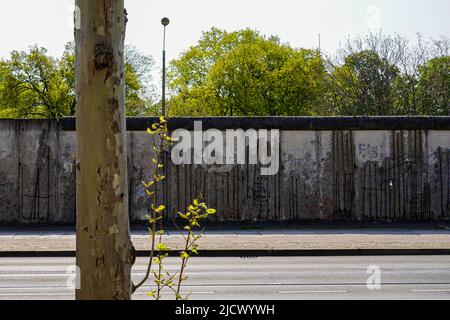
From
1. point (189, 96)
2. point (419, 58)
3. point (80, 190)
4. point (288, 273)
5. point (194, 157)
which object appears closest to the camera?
point (80, 190)

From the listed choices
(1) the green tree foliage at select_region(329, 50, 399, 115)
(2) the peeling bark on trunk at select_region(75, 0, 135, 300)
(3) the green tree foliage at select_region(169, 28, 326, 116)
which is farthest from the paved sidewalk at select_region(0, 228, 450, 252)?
(3) the green tree foliage at select_region(169, 28, 326, 116)

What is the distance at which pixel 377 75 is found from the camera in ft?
115

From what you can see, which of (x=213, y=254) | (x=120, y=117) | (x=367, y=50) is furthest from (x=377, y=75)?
(x=120, y=117)

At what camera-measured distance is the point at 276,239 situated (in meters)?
14.8

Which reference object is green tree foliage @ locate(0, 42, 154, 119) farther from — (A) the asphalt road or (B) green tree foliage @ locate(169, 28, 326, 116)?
(A) the asphalt road

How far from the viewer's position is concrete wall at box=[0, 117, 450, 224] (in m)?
17.6

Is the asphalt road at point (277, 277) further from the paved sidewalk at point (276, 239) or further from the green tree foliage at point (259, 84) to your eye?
the green tree foliage at point (259, 84)

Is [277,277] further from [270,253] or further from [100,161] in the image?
[100,161]

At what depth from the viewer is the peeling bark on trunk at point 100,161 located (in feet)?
8.83

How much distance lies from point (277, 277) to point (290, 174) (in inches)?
332

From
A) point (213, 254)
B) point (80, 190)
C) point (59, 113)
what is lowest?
point (213, 254)

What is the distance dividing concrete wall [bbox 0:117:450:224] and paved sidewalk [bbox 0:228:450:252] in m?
1.36

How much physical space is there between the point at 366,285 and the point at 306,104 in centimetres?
3622

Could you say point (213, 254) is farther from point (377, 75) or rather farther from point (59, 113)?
point (59, 113)
